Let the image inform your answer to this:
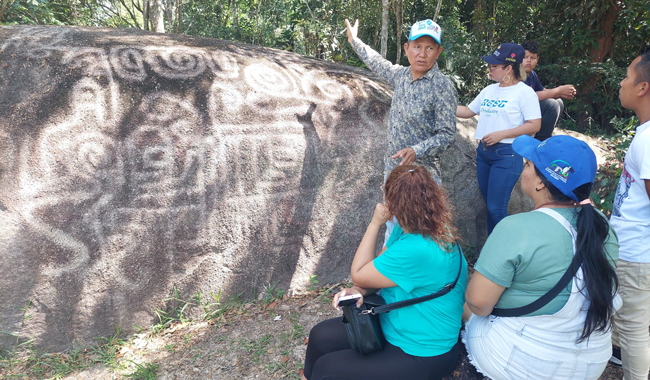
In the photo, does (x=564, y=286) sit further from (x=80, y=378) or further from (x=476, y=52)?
(x=476, y=52)

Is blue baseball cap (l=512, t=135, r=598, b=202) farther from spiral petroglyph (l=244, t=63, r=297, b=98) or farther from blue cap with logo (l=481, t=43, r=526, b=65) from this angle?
spiral petroglyph (l=244, t=63, r=297, b=98)

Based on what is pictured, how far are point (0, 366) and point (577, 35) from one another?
7.13 meters

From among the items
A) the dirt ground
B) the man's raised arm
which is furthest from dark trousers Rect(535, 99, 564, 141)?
the dirt ground

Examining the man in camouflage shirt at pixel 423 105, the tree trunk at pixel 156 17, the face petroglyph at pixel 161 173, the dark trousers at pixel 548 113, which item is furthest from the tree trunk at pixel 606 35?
the tree trunk at pixel 156 17

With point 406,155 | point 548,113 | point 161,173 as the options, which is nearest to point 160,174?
point 161,173

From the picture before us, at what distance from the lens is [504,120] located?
3.18m

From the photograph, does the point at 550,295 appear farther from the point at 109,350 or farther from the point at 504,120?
the point at 109,350

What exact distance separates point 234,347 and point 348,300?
1496 millimetres

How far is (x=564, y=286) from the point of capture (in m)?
1.71

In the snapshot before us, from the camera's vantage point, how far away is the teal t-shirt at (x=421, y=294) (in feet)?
6.05

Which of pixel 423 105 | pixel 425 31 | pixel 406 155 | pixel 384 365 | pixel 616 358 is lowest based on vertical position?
pixel 616 358

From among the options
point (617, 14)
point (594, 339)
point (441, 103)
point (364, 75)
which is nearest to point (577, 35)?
point (617, 14)

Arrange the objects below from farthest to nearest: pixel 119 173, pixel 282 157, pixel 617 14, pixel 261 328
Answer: pixel 617 14, pixel 282 157, pixel 261 328, pixel 119 173

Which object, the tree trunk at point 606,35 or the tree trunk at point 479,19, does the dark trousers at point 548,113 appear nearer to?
the tree trunk at point 606,35
